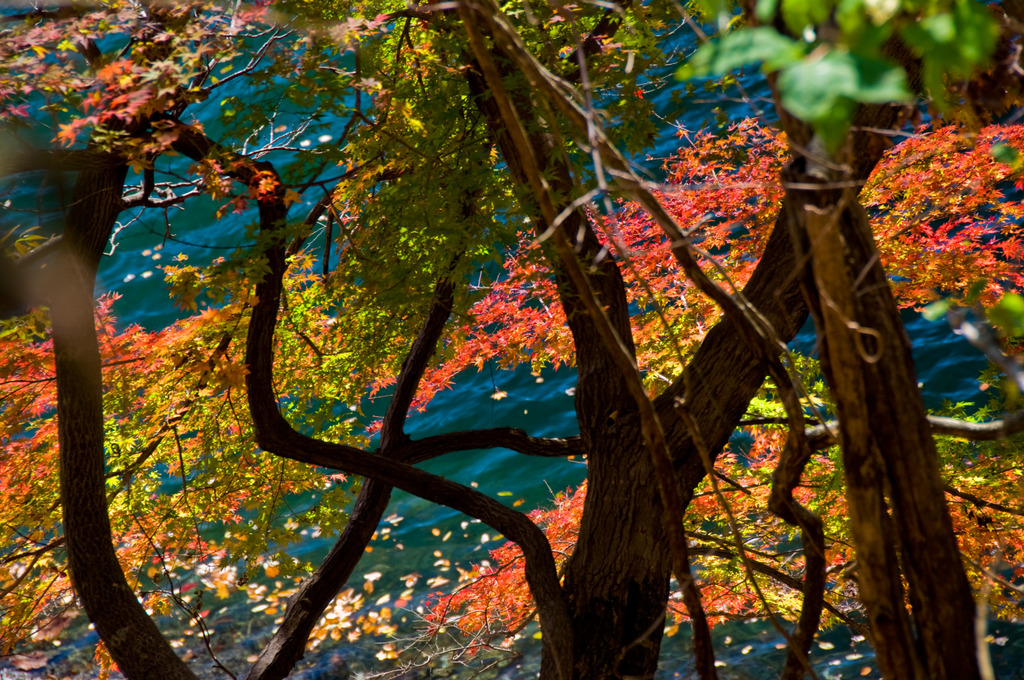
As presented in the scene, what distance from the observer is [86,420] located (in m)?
3.24

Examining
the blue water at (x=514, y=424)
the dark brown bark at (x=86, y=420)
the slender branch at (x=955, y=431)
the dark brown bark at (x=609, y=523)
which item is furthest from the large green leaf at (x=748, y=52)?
the blue water at (x=514, y=424)

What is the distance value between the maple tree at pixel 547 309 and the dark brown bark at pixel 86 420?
0.01 metres

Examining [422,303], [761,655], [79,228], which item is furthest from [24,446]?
[761,655]

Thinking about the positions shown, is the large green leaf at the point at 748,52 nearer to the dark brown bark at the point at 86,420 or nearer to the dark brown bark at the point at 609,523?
the dark brown bark at the point at 609,523

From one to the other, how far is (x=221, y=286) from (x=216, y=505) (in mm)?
1873

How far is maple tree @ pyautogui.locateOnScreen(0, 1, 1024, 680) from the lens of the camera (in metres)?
1.46

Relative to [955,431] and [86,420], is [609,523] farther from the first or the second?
[86,420]

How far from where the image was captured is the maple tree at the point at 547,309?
4.79ft

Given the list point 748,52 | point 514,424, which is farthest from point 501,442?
point 514,424

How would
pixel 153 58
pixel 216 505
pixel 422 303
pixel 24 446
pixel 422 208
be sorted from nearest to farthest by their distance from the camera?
1. pixel 153 58
2. pixel 422 208
3. pixel 422 303
4. pixel 24 446
5. pixel 216 505

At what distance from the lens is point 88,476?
325cm

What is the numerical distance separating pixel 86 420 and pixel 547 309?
9.13ft

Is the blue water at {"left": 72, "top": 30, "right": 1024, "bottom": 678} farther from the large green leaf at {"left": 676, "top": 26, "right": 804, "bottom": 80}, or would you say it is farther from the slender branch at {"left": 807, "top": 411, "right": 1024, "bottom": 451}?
the large green leaf at {"left": 676, "top": 26, "right": 804, "bottom": 80}

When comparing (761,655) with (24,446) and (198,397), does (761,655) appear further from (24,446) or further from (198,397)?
(24,446)
